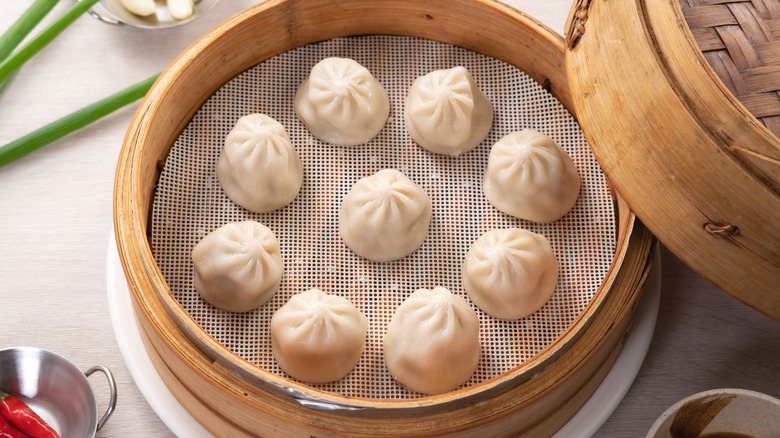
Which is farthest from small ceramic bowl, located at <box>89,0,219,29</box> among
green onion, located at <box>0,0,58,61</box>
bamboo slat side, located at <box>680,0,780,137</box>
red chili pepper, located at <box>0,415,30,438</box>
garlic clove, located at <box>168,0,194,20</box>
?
bamboo slat side, located at <box>680,0,780,137</box>

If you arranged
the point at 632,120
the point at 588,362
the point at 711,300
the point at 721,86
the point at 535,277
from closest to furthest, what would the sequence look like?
1. the point at 721,86
2. the point at 632,120
3. the point at 588,362
4. the point at 535,277
5. the point at 711,300

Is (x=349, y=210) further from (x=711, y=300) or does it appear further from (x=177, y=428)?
(x=711, y=300)

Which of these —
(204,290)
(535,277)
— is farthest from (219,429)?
(535,277)

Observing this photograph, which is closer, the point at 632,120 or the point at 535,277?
the point at 632,120

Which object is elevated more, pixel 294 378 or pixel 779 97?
pixel 779 97

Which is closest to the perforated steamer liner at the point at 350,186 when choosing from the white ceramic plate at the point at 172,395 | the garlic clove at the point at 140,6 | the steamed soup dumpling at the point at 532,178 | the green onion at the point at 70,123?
the steamed soup dumpling at the point at 532,178
